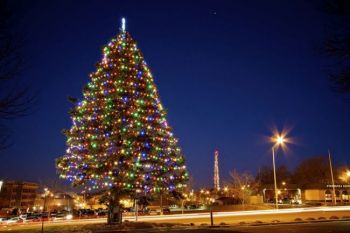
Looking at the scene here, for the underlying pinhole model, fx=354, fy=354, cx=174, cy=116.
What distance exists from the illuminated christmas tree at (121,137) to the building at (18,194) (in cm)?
13354

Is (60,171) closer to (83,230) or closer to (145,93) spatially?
(83,230)

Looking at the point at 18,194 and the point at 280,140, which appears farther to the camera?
the point at 18,194

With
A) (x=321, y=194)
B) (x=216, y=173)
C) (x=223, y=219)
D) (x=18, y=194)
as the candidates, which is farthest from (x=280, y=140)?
(x=18, y=194)

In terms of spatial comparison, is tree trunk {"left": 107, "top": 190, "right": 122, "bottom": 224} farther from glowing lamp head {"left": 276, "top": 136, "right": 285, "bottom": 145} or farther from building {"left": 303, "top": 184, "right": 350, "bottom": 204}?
building {"left": 303, "top": 184, "right": 350, "bottom": 204}

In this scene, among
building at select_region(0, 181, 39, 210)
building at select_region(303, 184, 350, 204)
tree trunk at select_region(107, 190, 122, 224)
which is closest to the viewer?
tree trunk at select_region(107, 190, 122, 224)

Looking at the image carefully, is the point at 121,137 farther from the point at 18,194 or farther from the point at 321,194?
the point at 18,194

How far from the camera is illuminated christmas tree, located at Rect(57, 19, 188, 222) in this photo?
2330 centimetres

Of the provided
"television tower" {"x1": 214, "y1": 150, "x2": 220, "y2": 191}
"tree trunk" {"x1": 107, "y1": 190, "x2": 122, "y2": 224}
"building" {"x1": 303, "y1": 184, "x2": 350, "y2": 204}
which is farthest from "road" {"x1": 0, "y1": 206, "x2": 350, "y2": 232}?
"television tower" {"x1": 214, "y1": 150, "x2": 220, "y2": 191}

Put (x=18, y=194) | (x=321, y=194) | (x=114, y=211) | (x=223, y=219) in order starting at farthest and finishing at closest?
(x=18, y=194) → (x=321, y=194) → (x=223, y=219) → (x=114, y=211)

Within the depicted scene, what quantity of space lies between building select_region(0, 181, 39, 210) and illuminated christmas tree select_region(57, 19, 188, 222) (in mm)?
133542

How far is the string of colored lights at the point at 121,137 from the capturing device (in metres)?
23.3

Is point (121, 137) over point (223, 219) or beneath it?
over

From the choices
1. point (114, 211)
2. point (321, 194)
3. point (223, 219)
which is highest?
point (321, 194)

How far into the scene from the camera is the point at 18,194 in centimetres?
15500
